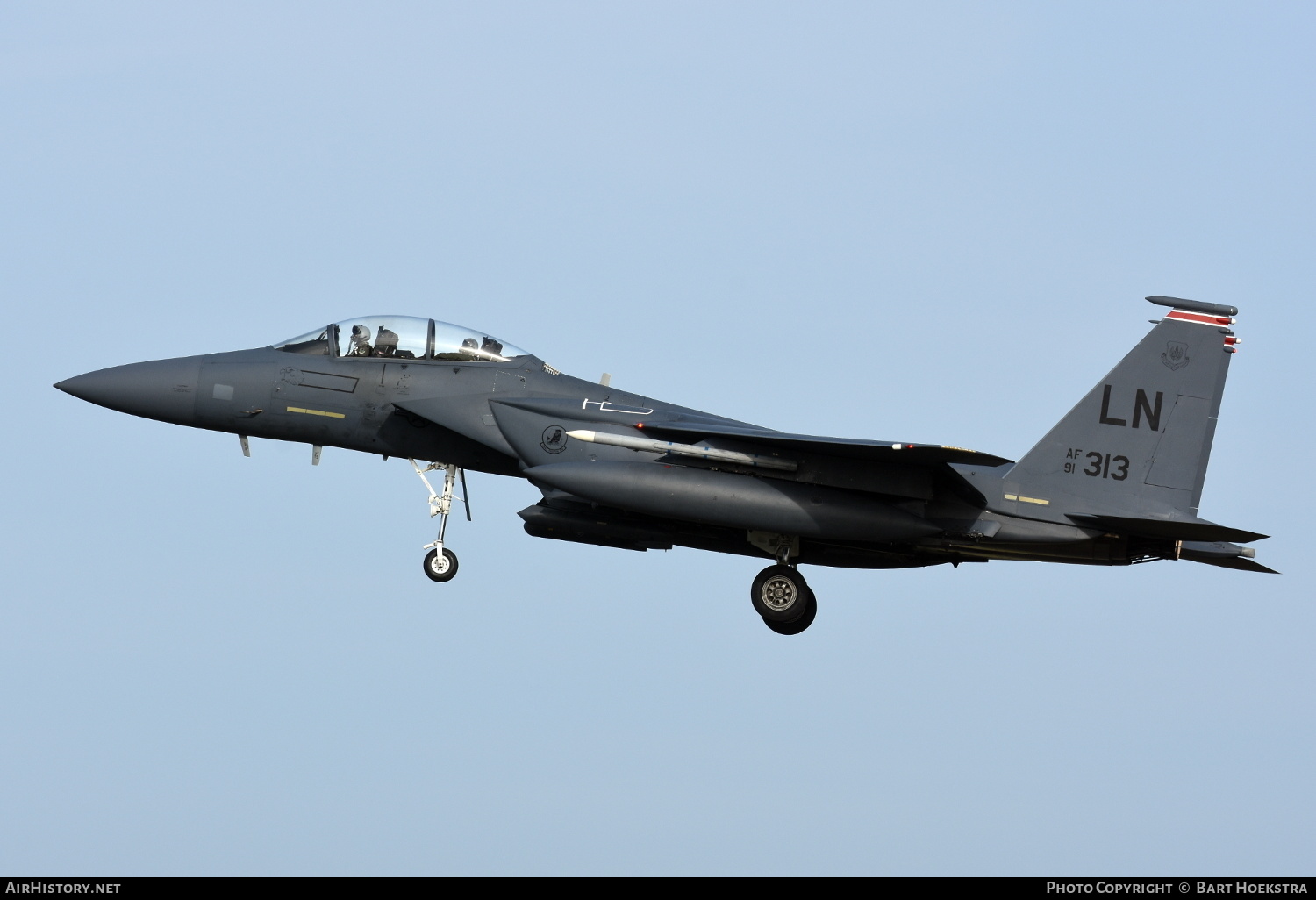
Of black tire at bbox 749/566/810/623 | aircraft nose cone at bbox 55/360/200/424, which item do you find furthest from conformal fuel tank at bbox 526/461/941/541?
aircraft nose cone at bbox 55/360/200/424

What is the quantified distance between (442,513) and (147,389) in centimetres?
386

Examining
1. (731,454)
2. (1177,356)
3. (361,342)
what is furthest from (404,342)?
(1177,356)

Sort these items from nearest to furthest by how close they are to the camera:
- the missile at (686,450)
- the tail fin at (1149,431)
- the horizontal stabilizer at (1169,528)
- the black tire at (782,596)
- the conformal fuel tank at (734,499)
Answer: the horizontal stabilizer at (1169,528) < the conformal fuel tank at (734,499) < the missile at (686,450) < the tail fin at (1149,431) < the black tire at (782,596)


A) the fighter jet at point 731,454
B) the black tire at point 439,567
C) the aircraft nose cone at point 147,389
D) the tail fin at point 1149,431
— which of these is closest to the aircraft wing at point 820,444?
the fighter jet at point 731,454

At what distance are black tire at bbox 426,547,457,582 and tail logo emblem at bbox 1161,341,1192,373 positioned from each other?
8647 mm

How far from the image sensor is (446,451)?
20.5 meters

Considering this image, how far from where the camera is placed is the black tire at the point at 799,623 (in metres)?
20.0

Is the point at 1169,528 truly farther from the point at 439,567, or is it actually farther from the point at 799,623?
the point at 439,567

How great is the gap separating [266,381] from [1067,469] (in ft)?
31.3

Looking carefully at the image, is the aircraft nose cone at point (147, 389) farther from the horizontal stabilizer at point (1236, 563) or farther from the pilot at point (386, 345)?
the horizontal stabilizer at point (1236, 563)

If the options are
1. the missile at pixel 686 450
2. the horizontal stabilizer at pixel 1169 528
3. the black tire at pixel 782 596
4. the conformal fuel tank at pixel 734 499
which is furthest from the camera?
the black tire at pixel 782 596

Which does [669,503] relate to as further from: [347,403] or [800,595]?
[347,403]

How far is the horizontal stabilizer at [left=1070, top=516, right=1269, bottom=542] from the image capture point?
17641mm

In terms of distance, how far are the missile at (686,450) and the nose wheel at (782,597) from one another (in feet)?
5.55
